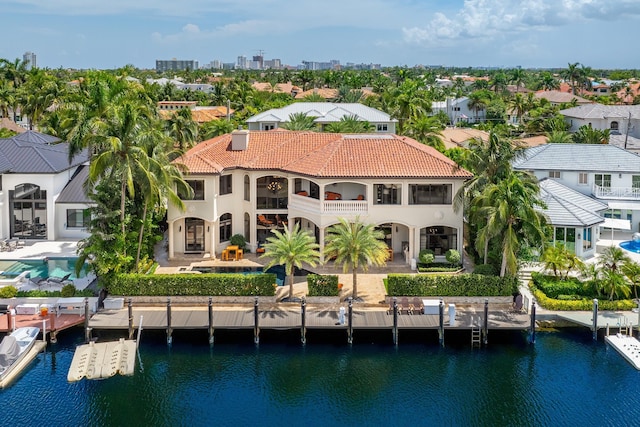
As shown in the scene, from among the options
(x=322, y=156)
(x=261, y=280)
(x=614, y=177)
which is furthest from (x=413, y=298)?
(x=614, y=177)

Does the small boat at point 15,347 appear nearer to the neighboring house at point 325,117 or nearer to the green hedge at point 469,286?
the green hedge at point 469,286

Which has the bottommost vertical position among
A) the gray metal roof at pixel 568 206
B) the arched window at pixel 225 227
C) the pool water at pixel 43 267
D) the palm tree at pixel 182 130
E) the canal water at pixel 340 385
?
the canal water at pixel 340 385

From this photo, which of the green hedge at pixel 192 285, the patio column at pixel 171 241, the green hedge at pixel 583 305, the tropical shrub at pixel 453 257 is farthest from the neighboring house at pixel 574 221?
the patio column at pixel 171 241

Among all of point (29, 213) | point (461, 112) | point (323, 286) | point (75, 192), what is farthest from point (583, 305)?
point (461, 112)

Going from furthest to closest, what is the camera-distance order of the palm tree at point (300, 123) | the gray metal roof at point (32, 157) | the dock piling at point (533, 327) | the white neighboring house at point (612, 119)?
the white neighboring house at point (612, 119) → the palm tree at point (300, 123) → the gray metal roof at point (32, 157) → the dock piling at point (533, 327)

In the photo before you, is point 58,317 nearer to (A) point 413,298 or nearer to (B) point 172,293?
(B) point 172,293

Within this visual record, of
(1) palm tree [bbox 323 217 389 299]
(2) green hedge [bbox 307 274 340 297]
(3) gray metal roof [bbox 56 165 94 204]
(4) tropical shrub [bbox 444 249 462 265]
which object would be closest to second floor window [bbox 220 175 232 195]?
(3) gray metal roof [bbox 56 165 94 204]

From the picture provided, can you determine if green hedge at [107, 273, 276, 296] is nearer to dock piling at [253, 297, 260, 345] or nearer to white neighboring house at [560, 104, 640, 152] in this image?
dock piling at [253, 297, 260, 345]
